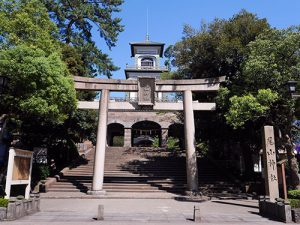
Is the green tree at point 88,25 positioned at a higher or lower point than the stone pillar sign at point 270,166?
higher

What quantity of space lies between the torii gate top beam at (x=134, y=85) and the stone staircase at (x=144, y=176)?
611 centimetres

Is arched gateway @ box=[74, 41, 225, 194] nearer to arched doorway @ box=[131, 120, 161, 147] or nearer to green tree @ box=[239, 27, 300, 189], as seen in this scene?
green tree @ box=[239, 27, 300, 189]

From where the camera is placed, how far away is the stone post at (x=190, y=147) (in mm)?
17703

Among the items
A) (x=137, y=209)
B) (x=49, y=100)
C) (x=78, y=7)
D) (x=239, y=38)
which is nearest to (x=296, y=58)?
(x=239, y=38)

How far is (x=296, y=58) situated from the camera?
584 inches

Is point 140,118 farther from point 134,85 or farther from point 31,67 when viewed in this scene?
point 31,67

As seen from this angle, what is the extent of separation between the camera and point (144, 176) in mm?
21516

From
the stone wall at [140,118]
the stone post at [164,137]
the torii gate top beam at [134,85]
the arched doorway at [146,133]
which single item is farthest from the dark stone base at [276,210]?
the arched doorway at [146,133]

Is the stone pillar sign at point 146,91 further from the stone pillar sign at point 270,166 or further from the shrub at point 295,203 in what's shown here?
the shrub at point 295,203

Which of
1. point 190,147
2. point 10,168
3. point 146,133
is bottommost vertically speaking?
point 10,168

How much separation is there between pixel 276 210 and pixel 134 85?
1156cm

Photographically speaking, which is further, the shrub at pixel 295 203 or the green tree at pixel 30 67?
the green tree at pixel 30 67

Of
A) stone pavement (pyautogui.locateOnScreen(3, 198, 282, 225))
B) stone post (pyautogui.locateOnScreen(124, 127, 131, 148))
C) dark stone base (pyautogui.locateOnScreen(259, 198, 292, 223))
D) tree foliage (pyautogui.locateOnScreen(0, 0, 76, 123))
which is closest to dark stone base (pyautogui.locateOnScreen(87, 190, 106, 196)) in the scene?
stone pavement (pyautogui.locateOnScreen(3, 198, 282, 225))

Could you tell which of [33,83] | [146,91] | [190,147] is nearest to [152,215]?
[190,147]
